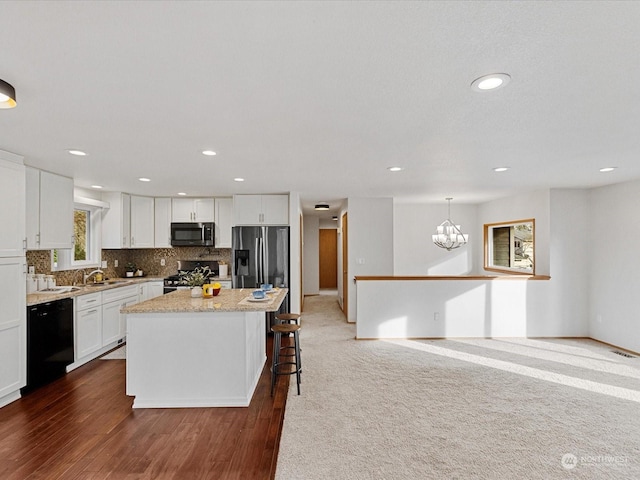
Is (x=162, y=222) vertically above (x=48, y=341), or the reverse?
(x=162, y=222)

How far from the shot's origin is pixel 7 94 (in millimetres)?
1791

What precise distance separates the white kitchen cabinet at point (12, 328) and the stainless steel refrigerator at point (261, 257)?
9.00ft

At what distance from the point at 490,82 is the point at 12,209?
4.13m

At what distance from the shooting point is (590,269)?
17.3 feet

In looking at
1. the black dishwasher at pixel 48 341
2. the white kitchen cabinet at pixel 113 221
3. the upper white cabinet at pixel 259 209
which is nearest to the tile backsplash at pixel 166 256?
the white kitchen cabinet at pixel 113 221

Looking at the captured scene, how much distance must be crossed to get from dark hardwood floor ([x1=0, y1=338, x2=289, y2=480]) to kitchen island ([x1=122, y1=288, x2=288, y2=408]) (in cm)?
12

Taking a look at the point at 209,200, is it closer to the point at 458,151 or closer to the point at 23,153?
the point at 23,153

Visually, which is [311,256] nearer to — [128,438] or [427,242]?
[427,242]

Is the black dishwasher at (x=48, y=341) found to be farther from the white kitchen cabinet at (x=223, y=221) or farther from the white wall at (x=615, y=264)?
the white wall at (x=615, y=264)

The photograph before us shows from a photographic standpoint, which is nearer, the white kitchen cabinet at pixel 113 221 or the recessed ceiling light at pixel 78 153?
the recessed ceiling light at pixel 78 153

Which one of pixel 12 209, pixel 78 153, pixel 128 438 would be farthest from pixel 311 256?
pixel 128 438

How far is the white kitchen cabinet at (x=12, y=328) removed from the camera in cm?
309

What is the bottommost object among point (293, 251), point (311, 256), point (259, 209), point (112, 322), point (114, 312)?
point (112, 322)

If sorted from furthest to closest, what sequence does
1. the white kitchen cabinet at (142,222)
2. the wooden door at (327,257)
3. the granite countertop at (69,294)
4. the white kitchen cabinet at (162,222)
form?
the wooden door at (327,257), the white kitchen cabinet at (162,222), the white kitchen cabinet at (142,222), the granite countertop at (69,294)
